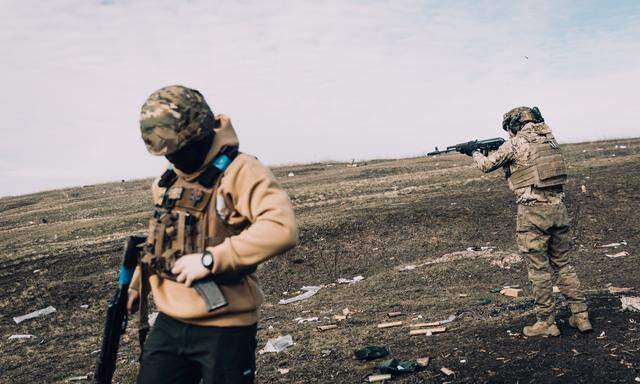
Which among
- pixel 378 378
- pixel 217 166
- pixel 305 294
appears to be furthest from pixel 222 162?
pixel 305 294

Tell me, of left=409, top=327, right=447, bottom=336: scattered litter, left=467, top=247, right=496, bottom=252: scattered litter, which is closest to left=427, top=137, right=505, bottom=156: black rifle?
left=409, top=327, right=447, bottom=336: scattered litter

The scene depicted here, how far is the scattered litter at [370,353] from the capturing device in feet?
17.6

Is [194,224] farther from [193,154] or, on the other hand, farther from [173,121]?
[173,121]

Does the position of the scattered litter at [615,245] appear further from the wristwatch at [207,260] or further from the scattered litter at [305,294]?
the wristwatch at [207,260]

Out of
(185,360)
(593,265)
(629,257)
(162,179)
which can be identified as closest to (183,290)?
(185,360)

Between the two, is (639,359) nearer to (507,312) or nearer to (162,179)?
(507,312)

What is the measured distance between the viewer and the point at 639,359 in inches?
180

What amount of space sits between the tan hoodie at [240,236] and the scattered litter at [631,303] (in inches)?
190

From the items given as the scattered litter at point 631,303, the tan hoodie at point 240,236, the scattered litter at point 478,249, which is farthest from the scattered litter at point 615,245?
the tan hoodie at point 240,236

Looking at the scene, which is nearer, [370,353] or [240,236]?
[240,236]

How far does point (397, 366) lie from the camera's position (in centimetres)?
491

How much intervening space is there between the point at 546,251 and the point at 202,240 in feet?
13.9

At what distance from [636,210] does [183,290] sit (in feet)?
36.4

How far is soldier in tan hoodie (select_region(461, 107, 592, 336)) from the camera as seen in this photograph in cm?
535
